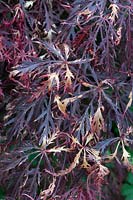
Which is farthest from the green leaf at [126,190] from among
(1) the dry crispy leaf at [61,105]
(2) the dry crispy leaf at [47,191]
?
(1) the dry crispy leaf at [61,105]

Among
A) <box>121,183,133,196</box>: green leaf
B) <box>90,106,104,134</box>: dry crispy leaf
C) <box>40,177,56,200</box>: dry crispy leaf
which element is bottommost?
<box>121,183,133,196</box>: green leaf

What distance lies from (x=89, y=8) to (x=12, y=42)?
0.22 metres

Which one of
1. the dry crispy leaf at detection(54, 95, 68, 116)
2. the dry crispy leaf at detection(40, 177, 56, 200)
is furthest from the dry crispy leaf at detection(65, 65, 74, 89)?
the dry crispy leaf at detection(40, 177, 56, 200)

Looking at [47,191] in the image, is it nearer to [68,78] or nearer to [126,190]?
[68,78]

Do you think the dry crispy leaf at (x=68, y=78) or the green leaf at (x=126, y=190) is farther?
the green leaf at (x=126, y=190)

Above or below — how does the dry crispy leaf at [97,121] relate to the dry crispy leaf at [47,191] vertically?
above

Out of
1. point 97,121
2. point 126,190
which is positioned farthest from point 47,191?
point 126,190

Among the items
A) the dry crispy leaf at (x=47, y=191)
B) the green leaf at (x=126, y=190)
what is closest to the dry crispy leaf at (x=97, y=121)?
the dry crispy leaf at (x=47, y=191)

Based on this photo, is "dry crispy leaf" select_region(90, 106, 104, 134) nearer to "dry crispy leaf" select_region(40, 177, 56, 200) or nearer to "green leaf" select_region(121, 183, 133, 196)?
"dry crispy leaf" select_region(40, 177, 56, 200)

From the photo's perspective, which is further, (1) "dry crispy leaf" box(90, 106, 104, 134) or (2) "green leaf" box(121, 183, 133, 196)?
(2) "green leaf" box(121, 183, 133, 196)

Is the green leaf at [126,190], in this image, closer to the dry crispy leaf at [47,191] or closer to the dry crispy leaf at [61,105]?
the dry crispy leaf at [47,191]

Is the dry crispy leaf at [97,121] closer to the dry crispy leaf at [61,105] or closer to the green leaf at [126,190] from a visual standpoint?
the dry crispy leaf at [61,105]

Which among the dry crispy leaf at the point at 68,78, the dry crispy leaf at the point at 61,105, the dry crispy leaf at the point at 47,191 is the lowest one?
the dry crispy leaf at the point at 47,191

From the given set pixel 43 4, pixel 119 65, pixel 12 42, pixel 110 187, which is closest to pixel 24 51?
pixel 12 42
